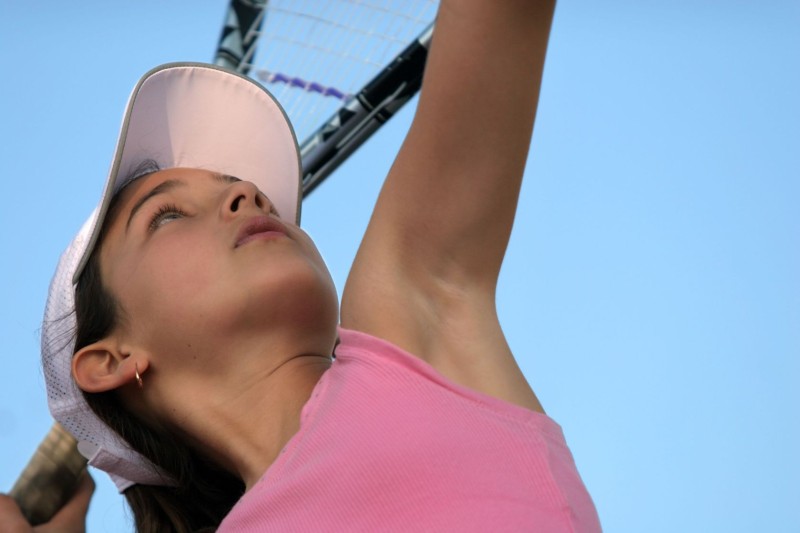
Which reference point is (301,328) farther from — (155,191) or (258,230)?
(155,191)

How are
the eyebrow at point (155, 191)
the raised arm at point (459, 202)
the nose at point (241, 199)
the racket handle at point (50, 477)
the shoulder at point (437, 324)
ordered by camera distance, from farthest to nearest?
the racket handle at point (50, 477) < the eyebrow at point (155, 191) < the nose at point (241, 199) < the shoulder at point (437, 324) < the raised arm at point (459, 202)

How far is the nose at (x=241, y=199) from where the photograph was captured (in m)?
2.42

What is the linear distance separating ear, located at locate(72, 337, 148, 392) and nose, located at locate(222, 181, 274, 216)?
0.38 metres

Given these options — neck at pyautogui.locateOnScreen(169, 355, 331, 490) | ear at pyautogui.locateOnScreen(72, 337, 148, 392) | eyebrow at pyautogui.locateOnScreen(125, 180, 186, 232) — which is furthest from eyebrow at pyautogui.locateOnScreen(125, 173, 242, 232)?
neck at pyautogui.locateOnScreen(169, 355, 331, 490)

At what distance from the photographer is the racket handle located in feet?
9.79

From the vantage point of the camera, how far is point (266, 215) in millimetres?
2414

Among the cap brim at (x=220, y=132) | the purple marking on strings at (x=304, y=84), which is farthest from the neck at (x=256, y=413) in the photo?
the purple marking on strings at (x=304, y=84)

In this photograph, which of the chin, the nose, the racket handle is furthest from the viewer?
the racket handle

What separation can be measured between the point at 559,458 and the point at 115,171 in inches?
47.7

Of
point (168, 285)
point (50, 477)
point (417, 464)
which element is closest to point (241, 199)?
point (168, 285)

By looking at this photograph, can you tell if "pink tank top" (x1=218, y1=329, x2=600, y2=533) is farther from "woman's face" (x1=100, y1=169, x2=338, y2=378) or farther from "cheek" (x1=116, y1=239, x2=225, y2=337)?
"cheek" (x1=116, y1=239, x2=225, y2=337)

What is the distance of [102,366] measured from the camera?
2.56 m

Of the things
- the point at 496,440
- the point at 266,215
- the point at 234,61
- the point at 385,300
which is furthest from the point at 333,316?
the point at 234,61

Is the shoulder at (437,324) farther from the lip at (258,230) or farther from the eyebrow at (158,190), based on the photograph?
the eyebrow at (158,190)
